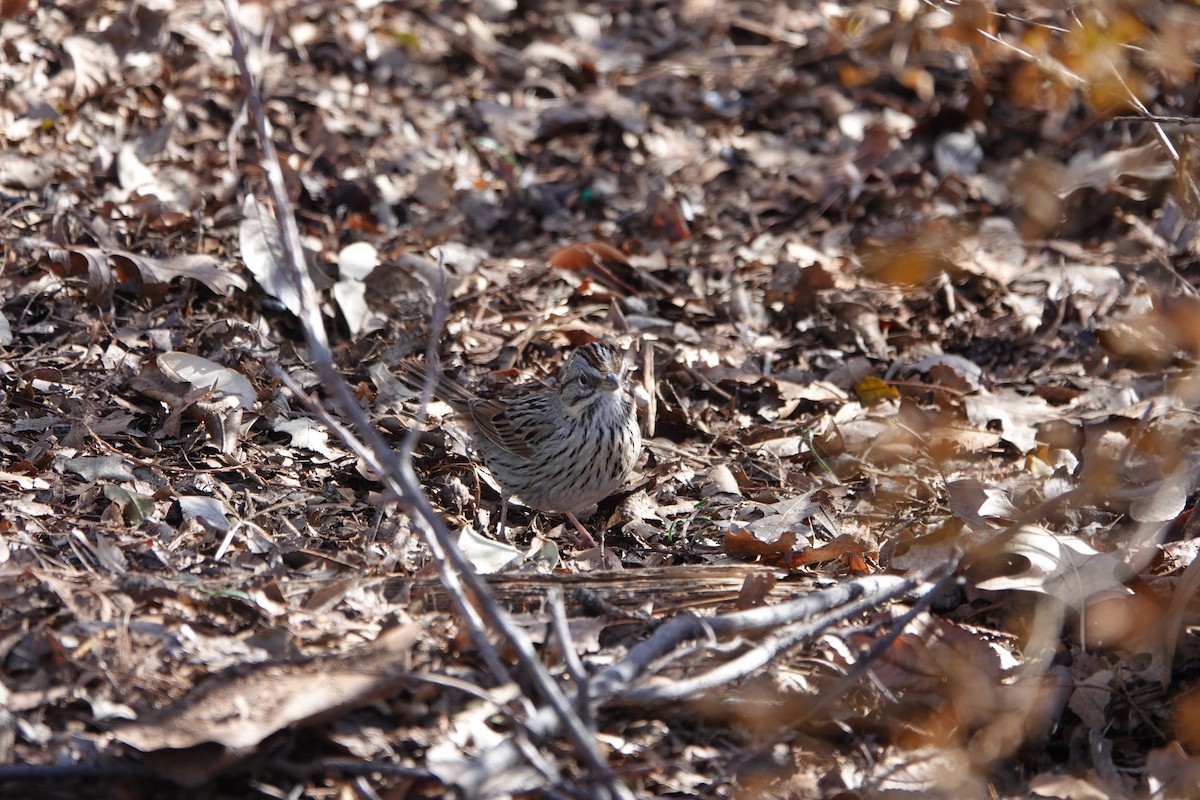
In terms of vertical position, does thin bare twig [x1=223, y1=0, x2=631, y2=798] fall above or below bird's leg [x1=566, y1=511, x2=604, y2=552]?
above

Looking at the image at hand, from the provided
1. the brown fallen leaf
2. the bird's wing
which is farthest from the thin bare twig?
the bird's wing

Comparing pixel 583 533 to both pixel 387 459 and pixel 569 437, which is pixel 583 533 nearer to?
pixel 569 437

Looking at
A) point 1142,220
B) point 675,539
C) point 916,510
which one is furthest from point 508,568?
point 1142,220

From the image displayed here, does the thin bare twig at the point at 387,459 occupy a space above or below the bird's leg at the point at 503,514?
above

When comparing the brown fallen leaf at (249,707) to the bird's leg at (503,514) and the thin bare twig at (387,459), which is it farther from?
the bird's leg at (503,514)

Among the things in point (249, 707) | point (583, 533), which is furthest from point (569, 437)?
point (249, 707)

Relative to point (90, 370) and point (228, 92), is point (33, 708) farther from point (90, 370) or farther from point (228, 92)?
point (228, 92)

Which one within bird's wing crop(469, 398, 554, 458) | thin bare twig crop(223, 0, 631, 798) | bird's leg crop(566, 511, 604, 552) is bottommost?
bird's leg crop(566, 511, 604, 552)

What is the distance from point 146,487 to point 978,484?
338 cm

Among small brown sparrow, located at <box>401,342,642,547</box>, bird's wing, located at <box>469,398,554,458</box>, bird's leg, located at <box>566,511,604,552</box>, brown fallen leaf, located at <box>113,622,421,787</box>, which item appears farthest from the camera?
bird's wing, located at <box>469,398,554,458</box>

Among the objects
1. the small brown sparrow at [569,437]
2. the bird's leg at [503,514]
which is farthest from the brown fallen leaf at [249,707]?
the small brown sparrow at [569,437]

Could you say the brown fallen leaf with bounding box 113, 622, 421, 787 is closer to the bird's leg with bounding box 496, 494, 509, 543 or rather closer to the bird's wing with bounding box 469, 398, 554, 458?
the bird's leg with bounding box 496, 494, 509, 543

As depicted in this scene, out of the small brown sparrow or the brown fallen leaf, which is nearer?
the brown fallen leaf

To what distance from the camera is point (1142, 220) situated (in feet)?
26.7
